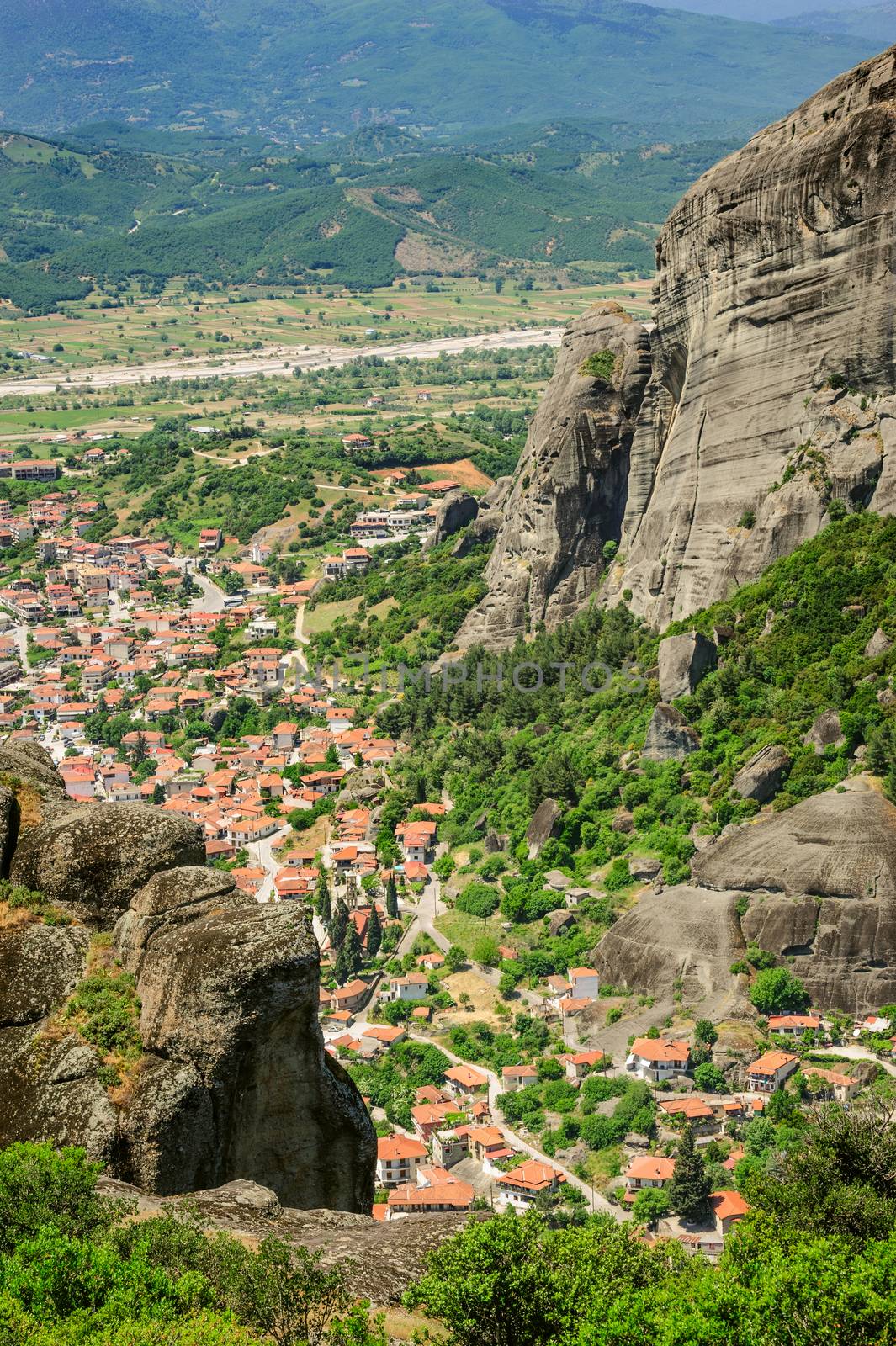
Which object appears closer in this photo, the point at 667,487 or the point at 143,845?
the point at 143,845

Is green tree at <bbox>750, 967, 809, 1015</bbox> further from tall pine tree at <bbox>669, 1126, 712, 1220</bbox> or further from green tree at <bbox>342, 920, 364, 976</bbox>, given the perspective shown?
green tree at <bbox>342, 920, 364, 976</bbox>

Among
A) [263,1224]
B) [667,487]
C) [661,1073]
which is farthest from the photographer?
[667,487]

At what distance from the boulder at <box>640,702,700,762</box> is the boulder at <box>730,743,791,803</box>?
4.39 m

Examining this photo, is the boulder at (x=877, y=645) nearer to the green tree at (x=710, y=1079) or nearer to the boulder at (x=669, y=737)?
the boulder at (x=669, y=737)

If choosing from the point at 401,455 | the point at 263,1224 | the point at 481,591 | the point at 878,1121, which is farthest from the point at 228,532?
the point at 263,1224

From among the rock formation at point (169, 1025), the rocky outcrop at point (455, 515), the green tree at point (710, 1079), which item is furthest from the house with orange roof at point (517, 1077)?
the rocky outcrop at point (455, 515)

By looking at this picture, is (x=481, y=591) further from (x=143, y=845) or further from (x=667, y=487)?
(x=143, y=845)

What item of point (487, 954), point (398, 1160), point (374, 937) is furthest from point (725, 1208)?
point (374, 937)

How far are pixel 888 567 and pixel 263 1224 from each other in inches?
1353

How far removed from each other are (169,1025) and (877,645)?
31.9 metres

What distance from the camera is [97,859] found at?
21781 mm

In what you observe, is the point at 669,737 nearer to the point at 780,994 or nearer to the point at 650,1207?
the point at 780,994

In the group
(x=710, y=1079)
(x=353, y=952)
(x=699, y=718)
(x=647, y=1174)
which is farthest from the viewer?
(x=353, y=952)

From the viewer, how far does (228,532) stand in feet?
369
